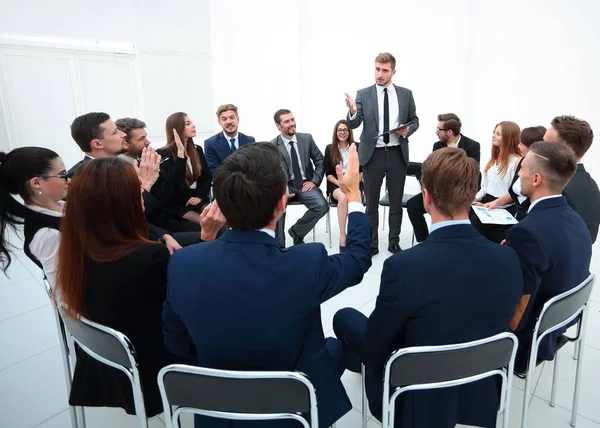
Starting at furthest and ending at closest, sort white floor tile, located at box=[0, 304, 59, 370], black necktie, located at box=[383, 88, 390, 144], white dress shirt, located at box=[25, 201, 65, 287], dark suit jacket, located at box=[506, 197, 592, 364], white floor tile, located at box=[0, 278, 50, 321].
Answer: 1. black necktie, located at box=[383, 88, 390, 144]
2. white floor tile, located at box=[0, 278, 50, 321]
3. white floor tile, located at box=[0, 304, 59, 370]
4. white dress shirt, located at box=[25, 201, 65, 287]
5. dark suit jacket, located at box=[506, 197, 592, 364]

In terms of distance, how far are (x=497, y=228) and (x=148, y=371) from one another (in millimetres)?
2353

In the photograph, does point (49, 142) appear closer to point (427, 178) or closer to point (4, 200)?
point (4, 200)

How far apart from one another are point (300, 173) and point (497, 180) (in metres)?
1.75

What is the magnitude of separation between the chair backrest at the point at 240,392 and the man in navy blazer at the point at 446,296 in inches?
13.3

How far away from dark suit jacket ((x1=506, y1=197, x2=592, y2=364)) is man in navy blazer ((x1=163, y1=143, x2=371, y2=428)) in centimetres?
62

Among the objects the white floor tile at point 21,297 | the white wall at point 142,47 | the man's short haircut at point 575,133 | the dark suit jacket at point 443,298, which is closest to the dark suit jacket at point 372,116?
the man's short haircut at point 575,133

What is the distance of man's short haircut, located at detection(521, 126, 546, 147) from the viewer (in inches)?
105

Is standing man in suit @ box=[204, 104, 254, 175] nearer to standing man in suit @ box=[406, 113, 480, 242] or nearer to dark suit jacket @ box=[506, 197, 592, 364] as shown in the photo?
standing man in suit @ box=[406, 113, 480, 242]

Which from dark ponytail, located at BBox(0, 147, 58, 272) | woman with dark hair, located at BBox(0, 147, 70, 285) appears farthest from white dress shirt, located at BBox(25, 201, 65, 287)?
dark ponytail, located at BBox(0, 147, 58, 272)

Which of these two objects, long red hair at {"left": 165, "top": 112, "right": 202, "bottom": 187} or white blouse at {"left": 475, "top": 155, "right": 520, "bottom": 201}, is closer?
white blouse at {"left": 475, "top": 155, "right": 520, "bottom": 201}

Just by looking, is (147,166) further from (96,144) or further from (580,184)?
(580,184)

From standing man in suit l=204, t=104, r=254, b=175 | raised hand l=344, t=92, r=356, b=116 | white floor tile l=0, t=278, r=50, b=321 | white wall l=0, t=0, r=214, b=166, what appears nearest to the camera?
white floor tile l=0, t=278, r=50, b=321

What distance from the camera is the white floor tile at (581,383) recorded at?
1.79m

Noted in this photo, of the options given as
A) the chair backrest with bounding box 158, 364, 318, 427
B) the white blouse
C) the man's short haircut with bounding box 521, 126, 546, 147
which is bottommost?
the chair backrest with bounding box 158, 364, 318, 427
